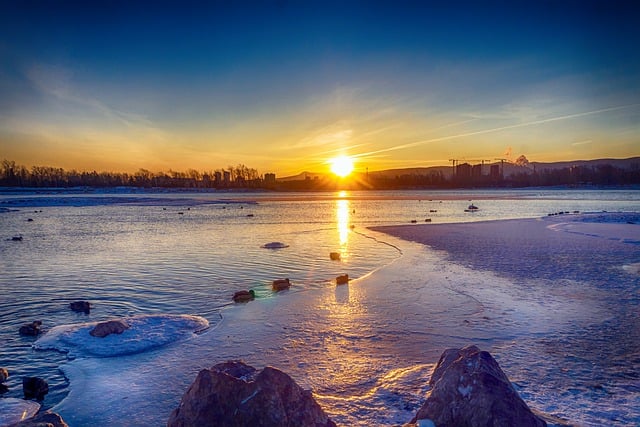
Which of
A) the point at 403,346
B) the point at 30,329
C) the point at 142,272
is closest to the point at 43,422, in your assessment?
the point at 30,329

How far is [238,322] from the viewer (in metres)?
7.61

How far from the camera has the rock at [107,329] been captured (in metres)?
6.90

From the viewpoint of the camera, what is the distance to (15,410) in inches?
178

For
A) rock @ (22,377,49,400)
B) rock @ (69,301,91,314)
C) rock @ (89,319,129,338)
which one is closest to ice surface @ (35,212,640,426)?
rock @ (89,319,129,338)

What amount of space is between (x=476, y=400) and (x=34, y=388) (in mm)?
5131

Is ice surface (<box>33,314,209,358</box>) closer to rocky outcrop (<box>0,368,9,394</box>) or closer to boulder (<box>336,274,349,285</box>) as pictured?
rocky outcrop (<box>0,368,9,394</box>)

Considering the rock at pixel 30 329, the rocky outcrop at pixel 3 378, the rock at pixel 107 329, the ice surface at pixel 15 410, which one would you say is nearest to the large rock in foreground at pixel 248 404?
the ice surface at pixel 15 410

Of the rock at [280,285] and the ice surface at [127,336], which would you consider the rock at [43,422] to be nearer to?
the ice surface at [127,336]

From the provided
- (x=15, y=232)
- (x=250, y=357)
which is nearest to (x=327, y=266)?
(x=250, y=357)

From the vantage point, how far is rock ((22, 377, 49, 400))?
16.1ft

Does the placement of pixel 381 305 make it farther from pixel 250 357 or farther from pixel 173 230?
pixel 173 230

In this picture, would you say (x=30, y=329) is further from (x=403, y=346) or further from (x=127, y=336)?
(x=403, y=346)

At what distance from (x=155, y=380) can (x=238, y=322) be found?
242 cm

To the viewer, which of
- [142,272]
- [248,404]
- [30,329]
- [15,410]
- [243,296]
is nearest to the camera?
[248,404]
